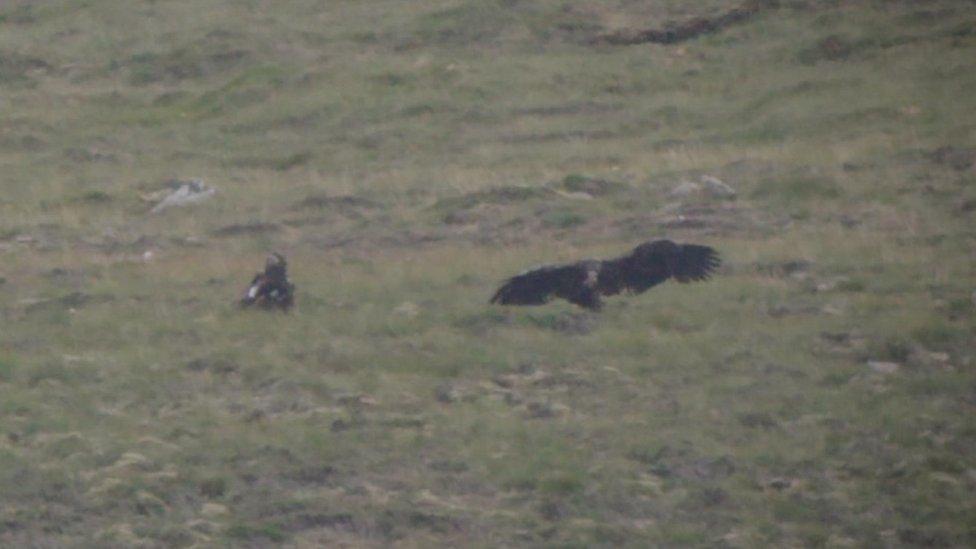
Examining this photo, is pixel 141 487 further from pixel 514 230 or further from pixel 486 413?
pixel 514 230

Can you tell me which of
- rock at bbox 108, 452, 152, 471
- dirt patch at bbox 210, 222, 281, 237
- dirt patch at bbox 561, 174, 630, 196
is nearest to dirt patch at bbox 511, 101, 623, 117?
dirt patch at bbox 561, 174, 630, 196

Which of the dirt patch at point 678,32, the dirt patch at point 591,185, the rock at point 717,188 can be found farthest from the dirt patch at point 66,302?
the dirt patch at point 678,32

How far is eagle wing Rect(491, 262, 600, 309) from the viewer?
980 centimetres

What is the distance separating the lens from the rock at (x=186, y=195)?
15.6 meters

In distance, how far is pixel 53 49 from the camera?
2403 centimetres

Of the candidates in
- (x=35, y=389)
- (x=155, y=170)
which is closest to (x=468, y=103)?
(x=155, y=170)

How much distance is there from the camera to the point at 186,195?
52.1 feet

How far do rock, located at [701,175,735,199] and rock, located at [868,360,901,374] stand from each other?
215 inches

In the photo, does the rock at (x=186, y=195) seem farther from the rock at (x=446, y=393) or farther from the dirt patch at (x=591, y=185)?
the rock at (x=446, y=393)

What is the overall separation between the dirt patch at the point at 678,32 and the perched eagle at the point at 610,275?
12.3 m

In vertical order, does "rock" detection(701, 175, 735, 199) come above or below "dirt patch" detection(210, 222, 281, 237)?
above

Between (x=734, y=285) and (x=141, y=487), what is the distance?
15.5 feet

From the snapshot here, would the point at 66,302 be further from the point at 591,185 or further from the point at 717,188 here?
the point at 717,188

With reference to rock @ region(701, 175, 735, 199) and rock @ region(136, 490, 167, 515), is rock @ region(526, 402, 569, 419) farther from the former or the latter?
rock @ region(701, 175, 735, 199)
